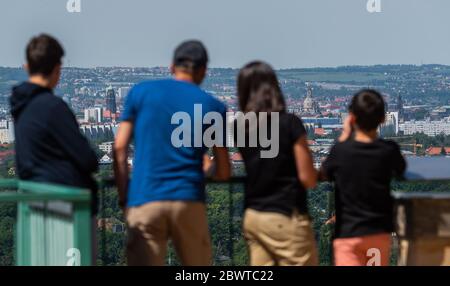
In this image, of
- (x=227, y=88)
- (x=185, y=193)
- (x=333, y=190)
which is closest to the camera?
(x=185, y=193)

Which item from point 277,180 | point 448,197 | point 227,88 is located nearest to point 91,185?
point 277,180

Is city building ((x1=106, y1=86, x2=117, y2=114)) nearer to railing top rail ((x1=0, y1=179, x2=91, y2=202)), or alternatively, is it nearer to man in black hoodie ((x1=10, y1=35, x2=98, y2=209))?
man in black hoodie ((x1=10, y1=35, x2=98, y2=209))

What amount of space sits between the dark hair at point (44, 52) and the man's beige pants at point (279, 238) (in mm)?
1330

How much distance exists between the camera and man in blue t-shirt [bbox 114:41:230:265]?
726 centimetres

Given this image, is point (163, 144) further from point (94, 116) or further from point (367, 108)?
point (94, 116)

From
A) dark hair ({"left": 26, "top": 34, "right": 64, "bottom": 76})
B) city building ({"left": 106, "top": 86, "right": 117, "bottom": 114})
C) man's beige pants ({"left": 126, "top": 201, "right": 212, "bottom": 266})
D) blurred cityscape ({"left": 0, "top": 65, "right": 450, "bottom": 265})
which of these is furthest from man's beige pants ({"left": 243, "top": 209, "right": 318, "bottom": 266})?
city building ({"left": 106, "top": 86, "right": 117, "bottom": 114})

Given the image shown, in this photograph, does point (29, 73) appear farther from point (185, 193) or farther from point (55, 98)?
point (185, 193)

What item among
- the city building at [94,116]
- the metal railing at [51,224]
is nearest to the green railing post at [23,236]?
the metal railing at [51,224]

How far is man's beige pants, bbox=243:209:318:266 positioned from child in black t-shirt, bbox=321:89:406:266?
0.28 metres

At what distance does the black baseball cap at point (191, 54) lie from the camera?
24.3ft

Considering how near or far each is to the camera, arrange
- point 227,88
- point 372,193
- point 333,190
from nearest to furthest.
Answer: point 372,193, point 333,190, point 227,88

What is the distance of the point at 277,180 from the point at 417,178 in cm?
109

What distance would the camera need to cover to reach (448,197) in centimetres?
793

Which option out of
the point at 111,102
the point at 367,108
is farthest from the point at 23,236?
the point at 111,102
